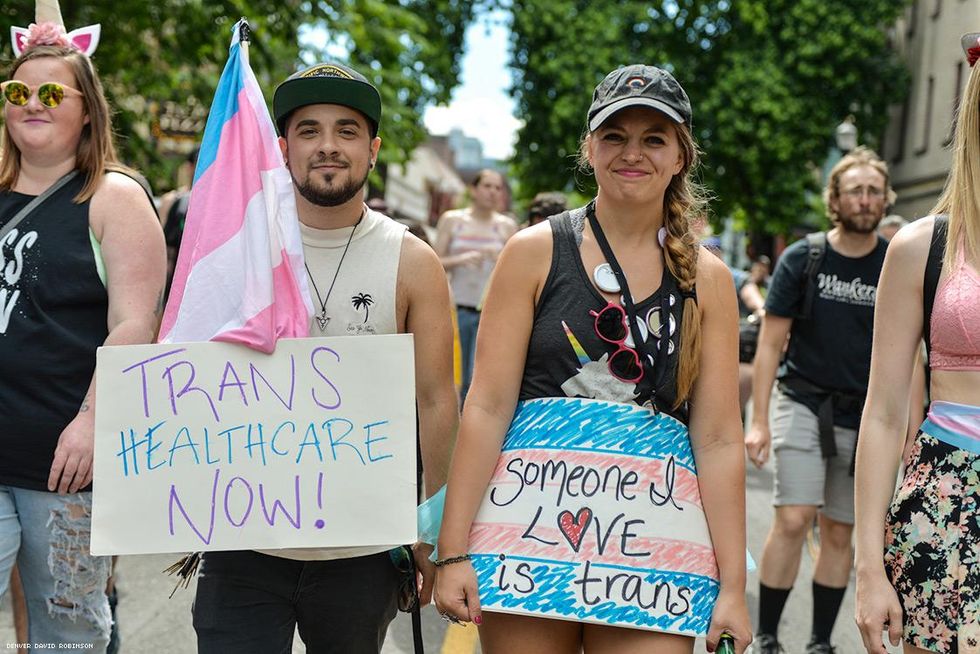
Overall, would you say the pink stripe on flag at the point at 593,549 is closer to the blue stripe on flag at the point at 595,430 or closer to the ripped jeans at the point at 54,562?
the blue stripe on flag at the point at 595,430

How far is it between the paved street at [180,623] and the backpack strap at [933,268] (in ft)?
9.67

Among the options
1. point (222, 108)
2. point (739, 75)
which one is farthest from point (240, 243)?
point (739, 75)

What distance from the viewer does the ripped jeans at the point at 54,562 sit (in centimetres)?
323

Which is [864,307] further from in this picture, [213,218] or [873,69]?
[873,69]

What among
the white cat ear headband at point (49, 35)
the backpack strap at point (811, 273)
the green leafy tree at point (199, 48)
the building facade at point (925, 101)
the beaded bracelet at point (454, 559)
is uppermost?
the building facade at point (925, 101)

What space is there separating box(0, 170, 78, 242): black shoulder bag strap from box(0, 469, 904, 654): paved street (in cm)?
221

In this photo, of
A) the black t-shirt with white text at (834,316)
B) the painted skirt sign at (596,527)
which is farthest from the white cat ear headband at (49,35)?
the black t-shirt with white text at (834,316)

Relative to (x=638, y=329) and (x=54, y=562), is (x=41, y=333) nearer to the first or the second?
(x=54, y=562)

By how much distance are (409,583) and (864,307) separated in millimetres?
2884

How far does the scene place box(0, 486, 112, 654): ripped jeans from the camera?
127 inches

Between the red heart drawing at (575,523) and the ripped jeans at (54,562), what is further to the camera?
the ripped jeans at (54,562)

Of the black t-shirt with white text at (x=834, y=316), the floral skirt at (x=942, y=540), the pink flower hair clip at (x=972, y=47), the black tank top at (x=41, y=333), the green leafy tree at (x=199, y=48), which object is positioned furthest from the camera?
the green leafy tree at (x=199, y=48)

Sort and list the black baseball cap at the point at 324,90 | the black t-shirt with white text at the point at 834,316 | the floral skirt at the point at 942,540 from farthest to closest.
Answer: the black t-shirt with white text at the point at 834,316 < the black baseball cap at the point at 324,90 < the floral skirt at the point at 942,540

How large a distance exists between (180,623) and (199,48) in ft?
22.4
